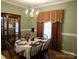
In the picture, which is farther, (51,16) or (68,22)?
(51,16)

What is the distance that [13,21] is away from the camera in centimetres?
474

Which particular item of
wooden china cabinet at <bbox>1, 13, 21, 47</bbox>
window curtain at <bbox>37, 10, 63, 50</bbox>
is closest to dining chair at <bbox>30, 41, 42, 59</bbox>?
wooden china cabinet at <bbox>1, 13, 21, 47</bbox>

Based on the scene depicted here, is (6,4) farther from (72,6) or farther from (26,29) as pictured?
(72,6)

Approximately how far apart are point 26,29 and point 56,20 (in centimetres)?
211

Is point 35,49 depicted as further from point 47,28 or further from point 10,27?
point 47,28

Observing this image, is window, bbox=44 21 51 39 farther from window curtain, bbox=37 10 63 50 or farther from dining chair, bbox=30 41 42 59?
dining chair, bbox=30 41 42 59

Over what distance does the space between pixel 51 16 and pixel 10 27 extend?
2122mm

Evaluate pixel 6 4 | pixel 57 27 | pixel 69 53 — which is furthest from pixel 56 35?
pixel 6 4

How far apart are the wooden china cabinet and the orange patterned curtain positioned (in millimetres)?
1225

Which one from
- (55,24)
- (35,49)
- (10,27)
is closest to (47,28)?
(55,24)

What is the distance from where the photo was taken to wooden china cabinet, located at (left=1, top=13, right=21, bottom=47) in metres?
4.33

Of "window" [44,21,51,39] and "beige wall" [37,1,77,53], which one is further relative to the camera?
"window" [44,21,51,39]

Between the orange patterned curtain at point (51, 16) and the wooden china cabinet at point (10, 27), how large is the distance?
4.02 feet

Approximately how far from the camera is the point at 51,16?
187 inches
